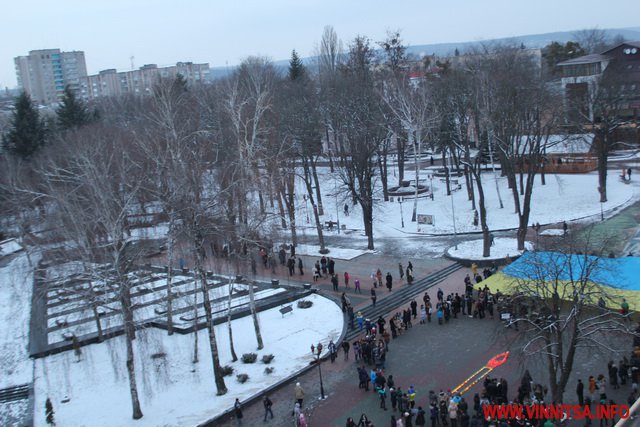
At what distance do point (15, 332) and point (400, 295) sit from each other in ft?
58.9

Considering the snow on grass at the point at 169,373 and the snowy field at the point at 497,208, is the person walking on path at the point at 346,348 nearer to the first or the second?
the snow on grass at the point at 169,373

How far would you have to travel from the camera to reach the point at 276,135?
39188mm

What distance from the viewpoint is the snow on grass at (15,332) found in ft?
73.6

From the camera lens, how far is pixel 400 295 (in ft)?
91.1

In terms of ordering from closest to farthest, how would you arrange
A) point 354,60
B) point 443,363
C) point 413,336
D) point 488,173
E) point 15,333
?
point 443,363, point 413,336, point 15,333, point 488,173, point 354,60

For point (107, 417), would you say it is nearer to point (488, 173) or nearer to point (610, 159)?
point (488, 173)

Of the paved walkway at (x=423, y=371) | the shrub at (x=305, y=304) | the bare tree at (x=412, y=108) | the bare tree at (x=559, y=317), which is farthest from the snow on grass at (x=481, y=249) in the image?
the shrub at (x=305, y=304)

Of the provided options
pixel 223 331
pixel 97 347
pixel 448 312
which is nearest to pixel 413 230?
pixel 448 312

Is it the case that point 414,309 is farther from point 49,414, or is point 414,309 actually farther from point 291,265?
point 49,414

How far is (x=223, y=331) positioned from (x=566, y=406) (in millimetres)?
14000

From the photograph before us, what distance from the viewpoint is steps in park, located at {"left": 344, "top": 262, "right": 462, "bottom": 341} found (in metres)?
25.9

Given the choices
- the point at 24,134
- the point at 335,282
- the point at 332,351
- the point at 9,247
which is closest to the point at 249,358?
the point at 332,351

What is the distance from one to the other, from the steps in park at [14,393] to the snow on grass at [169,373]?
44 cm

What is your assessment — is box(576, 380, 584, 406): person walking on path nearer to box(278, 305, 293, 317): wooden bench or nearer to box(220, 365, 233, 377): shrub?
box(220, 365, 233, 377): shrub
